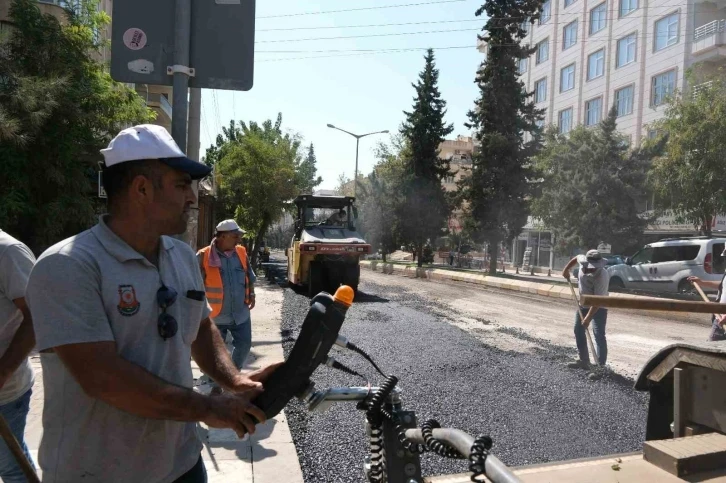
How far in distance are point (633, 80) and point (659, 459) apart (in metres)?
36.7

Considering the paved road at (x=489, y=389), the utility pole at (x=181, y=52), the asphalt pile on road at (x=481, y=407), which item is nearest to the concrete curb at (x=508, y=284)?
the paved road at (x=489, y=389)

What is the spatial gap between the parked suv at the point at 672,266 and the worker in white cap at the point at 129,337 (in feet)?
56.6

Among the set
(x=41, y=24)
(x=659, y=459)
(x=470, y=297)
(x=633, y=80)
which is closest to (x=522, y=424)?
(x=659, y=459)

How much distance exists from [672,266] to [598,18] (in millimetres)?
26473

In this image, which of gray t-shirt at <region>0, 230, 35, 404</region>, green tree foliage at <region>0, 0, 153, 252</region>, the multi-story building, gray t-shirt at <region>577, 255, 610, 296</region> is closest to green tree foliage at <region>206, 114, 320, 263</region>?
green tree foliage at <region>0, 0, 153, 252</region>

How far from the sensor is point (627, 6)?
35.1 m

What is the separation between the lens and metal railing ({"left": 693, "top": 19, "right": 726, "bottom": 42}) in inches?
1069

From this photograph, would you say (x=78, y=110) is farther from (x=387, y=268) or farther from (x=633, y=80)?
(x=633, y=80)

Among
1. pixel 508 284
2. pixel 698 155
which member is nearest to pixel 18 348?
pixel 508 284

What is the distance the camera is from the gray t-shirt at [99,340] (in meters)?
1.50

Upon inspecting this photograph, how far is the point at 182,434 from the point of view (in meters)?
1.84

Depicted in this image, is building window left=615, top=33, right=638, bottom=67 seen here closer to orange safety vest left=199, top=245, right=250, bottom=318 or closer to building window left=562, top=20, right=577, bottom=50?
building window left=562, top=20, right=577, bottom=50

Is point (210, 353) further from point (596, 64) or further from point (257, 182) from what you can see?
point (596, 64)

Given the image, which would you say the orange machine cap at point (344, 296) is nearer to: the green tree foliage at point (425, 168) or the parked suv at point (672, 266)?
the parked suv at point (672, 266)
